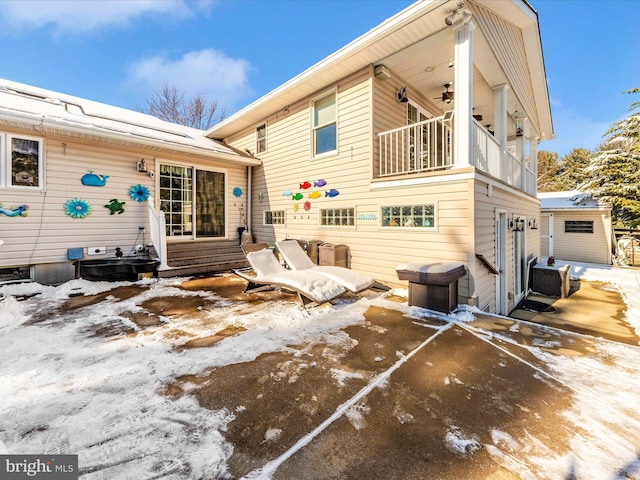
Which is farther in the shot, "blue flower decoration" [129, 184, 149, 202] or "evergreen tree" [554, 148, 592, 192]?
"evergreen tree" [554, 148, 592, 192]

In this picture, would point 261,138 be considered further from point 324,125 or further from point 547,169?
point 547,169

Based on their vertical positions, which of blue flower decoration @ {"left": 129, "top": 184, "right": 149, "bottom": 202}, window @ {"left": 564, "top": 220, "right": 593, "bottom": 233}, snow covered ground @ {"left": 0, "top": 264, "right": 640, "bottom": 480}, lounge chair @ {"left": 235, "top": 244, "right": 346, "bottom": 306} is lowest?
snow covered ground @ {"left": 0, "top": 264, "right": 640, "bottom": 480}

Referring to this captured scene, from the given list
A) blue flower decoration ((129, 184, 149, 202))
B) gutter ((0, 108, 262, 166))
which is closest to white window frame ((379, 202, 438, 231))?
gutter ((0, 108, 262, 166))

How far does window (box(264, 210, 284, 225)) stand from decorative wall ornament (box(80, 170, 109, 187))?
4.34m

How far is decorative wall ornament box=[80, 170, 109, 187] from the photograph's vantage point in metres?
6.50

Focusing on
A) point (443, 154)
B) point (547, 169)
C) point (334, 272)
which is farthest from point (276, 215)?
point (547, 169)

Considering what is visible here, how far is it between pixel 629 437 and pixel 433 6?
584 centimetres

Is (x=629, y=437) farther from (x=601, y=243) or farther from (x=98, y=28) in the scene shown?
(x=98, y=28)

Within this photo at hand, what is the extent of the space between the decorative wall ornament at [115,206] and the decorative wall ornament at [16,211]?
4.61 feet

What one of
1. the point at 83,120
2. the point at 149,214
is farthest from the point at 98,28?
the point at 149,214

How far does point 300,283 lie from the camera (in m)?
4.45

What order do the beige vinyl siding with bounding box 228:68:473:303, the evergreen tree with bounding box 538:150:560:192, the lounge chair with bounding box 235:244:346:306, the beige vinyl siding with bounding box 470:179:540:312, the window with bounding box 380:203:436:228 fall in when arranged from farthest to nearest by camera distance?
the evergreen tree with bounding box 538:150:560:192, the window with bounding box 380:203:436:228, the beige vinyl siding with bounding box 228:68:473:303, the beige vinyl siding with bounding box 470:179:540:312, the lounge chair with bounding box 235:244:346:306

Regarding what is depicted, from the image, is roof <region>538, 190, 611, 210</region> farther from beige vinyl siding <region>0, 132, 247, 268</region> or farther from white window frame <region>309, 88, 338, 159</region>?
beige vinyl siding <region>0, 132, 247, 268</region>

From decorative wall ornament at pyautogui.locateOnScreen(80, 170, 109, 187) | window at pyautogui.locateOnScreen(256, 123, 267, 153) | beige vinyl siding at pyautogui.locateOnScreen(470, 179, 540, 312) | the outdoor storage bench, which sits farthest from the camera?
window at pyautogui.locateOnScreen(256, 123, 267, 153)
